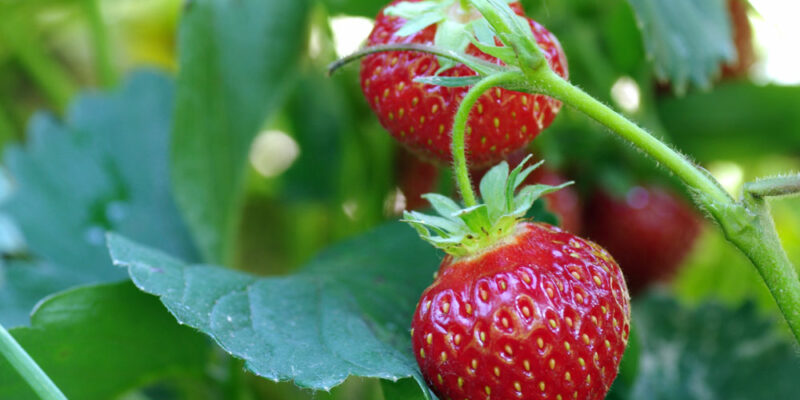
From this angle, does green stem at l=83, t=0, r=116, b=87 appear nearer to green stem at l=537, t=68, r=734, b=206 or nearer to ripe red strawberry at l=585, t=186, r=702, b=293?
ripe red strawberry at l=585, t=186, r=702, b=293

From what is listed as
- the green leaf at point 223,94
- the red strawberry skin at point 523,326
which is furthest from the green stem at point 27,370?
the green leaf at point 223,94

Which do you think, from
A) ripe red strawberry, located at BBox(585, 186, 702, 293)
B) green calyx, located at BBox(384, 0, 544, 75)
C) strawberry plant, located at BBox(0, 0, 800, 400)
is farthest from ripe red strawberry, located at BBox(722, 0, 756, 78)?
green calyx, located at BBox(384, 0, 544, 75)

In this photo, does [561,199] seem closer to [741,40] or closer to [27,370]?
[741,40]

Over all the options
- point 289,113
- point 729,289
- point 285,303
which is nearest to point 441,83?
point 285,303

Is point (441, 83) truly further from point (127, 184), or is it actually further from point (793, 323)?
point (127, 184)

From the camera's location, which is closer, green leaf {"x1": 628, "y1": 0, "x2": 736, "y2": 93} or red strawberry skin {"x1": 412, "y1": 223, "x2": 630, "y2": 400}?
red strawberry skin {"x1": 412, "y1": 223, "x2": 630, "y2": 400}
